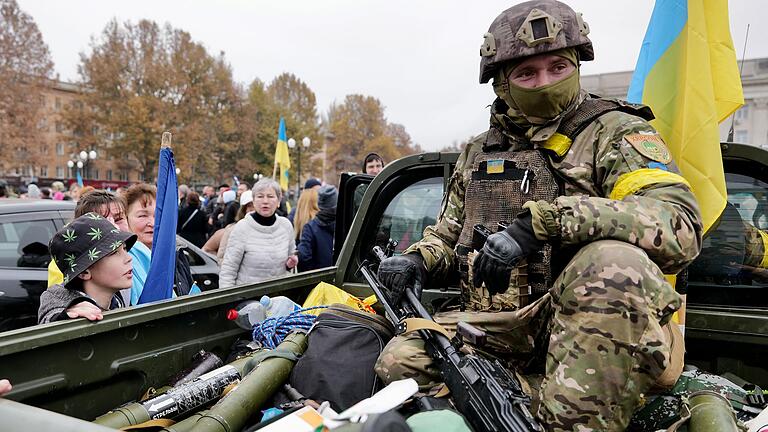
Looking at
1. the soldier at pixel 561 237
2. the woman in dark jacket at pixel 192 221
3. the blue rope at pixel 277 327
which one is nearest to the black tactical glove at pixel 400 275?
the soldier at pixel 561 237

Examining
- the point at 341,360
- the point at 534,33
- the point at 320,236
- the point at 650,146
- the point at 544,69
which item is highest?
the point at 534,33

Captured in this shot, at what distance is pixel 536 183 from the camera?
6.77 ft

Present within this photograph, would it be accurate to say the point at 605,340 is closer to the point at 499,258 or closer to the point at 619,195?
the point at 499,258

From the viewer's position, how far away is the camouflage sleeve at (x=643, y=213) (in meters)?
1.63

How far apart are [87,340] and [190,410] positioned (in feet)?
1.43

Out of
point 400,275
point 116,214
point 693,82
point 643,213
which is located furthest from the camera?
point 116,214

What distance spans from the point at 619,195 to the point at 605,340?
568 mm

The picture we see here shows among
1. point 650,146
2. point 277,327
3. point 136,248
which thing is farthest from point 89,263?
point 650,146

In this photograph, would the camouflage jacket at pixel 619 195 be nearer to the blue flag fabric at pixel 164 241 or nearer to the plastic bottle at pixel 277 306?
the plastic bottle at pixel 277 306

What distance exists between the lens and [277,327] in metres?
2.53

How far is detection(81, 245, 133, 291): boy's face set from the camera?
7.61 feet

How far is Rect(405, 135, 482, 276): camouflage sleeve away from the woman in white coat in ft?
7.58

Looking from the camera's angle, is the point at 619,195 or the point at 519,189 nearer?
the point at 619,195

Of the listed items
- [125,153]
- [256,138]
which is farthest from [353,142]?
[125,153]
